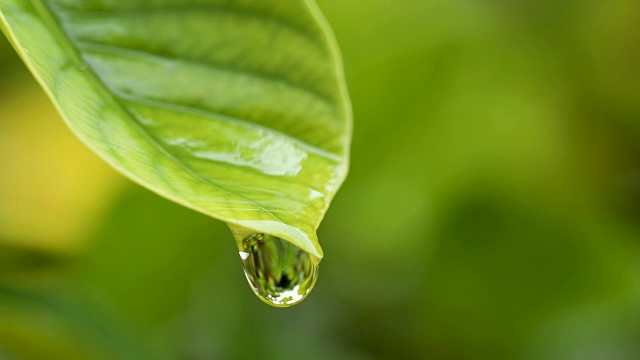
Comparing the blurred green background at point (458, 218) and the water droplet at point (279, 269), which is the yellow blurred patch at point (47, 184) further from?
the water droplet at point (279, 269)

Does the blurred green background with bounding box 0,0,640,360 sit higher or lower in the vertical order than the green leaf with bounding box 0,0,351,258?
higher

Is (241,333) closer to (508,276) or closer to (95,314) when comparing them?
(95,314)

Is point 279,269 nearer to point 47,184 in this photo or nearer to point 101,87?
A: point 101,87

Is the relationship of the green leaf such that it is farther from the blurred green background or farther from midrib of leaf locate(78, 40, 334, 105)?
the blurred green background

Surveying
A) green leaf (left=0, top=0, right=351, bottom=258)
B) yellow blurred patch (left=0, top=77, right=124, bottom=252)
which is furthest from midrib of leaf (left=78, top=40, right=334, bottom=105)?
yellow blurred patch (left=0, top=77, right=124, bottom=252)


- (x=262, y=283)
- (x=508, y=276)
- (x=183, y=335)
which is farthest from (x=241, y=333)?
(x=262, y=283)

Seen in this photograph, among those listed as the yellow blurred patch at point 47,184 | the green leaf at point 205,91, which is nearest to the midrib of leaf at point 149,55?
the green leaf at point 205,91
